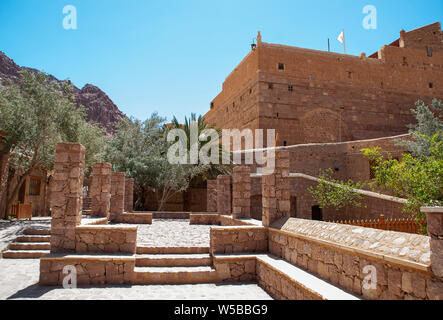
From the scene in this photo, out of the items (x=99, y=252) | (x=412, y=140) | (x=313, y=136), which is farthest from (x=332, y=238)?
(x=313, y=136)

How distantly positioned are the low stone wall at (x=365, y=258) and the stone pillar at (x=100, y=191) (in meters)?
6.64

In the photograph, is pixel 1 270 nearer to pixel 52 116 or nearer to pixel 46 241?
pixel 46 241

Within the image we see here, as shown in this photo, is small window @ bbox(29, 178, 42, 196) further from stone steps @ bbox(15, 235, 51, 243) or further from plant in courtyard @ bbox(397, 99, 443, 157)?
plant in courtyard @ bbox(397, 99, 443, 157)

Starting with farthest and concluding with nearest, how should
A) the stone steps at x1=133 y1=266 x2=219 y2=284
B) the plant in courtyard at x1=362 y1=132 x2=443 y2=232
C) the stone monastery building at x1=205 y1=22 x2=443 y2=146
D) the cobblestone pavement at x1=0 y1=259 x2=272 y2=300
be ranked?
the stone monastery building at x1=205 y1=22 x2=443 y2=146, the plant in courtyard at x1=362 y1=132 x2=443 y2=232, the stone steps at x1=133 y1=266 x2=219 y2=284, the cobblestone pavement at x1=0 y1=259 x2=272 y2=300

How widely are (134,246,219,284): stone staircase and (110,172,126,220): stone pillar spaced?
546 cm

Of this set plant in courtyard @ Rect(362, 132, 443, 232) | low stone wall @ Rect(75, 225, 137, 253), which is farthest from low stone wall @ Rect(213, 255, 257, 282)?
plant in courtyard @ Rect(362, 132, 443, 232)

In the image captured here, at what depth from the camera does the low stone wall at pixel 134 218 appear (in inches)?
495

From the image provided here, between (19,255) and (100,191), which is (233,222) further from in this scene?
(19,255)

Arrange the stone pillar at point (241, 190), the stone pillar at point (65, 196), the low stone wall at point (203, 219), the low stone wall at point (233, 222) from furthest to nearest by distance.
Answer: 1. the low stone wall at point (203, 219)
2. the stone pillar at point (241, 190)
3. the low stone wall at point (233, 222)
4. the stone pillar at point (65, 196)

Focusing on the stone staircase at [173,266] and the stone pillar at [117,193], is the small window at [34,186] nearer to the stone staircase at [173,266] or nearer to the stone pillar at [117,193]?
the stone pillar at [117,193]

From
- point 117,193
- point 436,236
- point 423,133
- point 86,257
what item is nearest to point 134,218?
point 117,193

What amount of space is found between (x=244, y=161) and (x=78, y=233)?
1479cm

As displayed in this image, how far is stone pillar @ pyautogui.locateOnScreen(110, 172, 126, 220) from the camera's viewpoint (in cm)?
1226

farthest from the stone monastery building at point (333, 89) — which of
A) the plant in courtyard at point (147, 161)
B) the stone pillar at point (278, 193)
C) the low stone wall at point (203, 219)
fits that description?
the stone pillar at point (278, 193)
